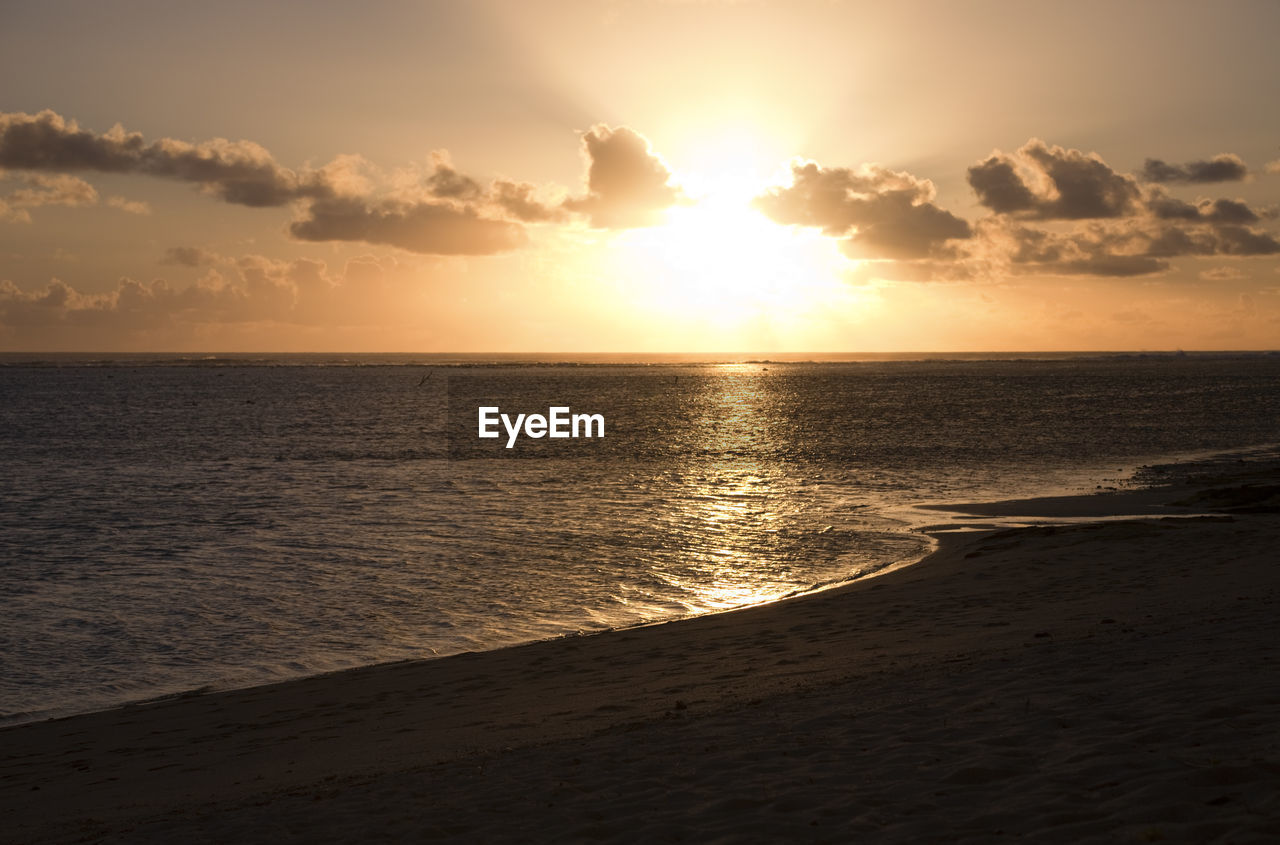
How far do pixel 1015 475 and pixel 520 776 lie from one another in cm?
3733

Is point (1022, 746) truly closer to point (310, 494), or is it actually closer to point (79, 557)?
point (79, 557)

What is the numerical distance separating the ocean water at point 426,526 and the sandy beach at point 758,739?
300cm

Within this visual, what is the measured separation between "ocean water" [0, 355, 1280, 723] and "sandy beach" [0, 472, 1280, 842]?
3.00 m

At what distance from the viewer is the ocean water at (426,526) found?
731 inches

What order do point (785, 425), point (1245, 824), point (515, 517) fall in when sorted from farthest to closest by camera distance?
point (785, 425) < point (515, 517) < point (1245, 824)

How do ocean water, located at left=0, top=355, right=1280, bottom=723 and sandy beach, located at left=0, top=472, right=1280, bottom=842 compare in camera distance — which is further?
ocean water, located at left=0, top=355, right=1280, bottom=723

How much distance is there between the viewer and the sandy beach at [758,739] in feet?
26.8

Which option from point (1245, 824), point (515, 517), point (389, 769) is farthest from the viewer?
point (515, 517)

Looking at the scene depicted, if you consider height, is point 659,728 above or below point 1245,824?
below

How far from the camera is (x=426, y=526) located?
3183cm

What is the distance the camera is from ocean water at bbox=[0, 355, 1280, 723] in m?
18.6

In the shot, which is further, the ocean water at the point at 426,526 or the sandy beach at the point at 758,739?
the ocean water at the point at 426,526

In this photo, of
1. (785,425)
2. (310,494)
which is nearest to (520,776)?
(310,494)

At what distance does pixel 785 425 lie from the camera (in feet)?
266
